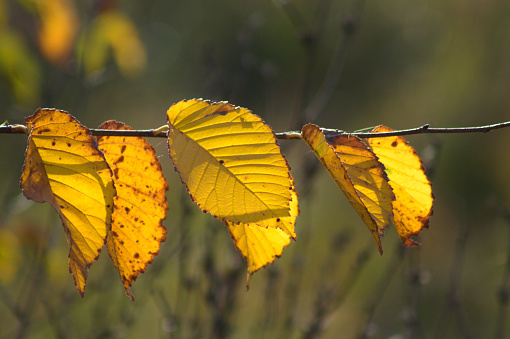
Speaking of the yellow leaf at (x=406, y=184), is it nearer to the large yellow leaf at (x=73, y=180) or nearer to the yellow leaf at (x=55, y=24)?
the large yellow leaf at (x=73, y=180)

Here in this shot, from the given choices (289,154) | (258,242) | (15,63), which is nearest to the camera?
(258,242)

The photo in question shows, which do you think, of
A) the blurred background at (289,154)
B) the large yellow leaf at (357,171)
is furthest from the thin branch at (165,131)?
the blurred background at (289,154)

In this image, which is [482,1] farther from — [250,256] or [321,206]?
[250,256]

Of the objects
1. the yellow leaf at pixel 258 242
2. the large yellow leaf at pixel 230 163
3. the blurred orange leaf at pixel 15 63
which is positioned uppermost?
the blurred orange leaf at pixel 15 63

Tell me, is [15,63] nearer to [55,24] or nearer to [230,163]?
[55,24]

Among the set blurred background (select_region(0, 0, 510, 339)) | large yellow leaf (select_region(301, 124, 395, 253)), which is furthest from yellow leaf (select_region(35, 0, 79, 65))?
large yellow leaf (select_region(301, 124, 395, 253))

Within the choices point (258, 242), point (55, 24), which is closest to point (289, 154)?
point (55, 24)

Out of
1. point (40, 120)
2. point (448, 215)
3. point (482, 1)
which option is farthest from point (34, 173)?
point (482, 1)
